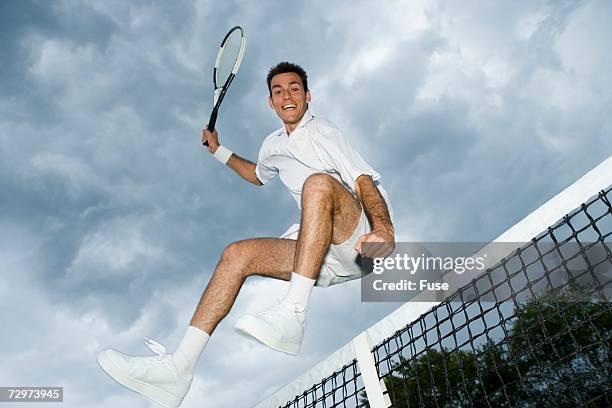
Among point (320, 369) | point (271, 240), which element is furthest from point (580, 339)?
point (271, 240)

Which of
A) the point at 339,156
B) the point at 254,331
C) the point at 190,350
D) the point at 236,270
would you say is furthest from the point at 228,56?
the point at 254,331

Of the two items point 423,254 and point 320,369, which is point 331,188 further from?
point 320,369

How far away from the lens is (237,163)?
15.6ft

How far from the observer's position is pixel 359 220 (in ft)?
10.8

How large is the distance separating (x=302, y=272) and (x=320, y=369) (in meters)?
1.86

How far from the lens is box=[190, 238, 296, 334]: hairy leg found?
10.6 ft

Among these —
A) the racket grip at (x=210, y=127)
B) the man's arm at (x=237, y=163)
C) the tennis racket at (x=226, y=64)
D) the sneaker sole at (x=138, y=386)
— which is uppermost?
the tennis racket at (x=226, y=64)

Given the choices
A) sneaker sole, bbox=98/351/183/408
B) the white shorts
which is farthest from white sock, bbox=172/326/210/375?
the white shorts

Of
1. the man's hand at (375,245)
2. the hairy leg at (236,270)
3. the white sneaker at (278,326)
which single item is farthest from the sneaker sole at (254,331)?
the hairy leg at (236,270)

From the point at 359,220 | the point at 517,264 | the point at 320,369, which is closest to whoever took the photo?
the point at 359,220

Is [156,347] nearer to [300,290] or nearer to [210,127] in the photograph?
[300,290]

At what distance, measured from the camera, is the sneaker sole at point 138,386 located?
2.79 metres

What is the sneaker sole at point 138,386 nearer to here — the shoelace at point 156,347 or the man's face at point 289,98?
the shoelace at point 156,347

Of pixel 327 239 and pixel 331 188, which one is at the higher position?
pixel 331 188
